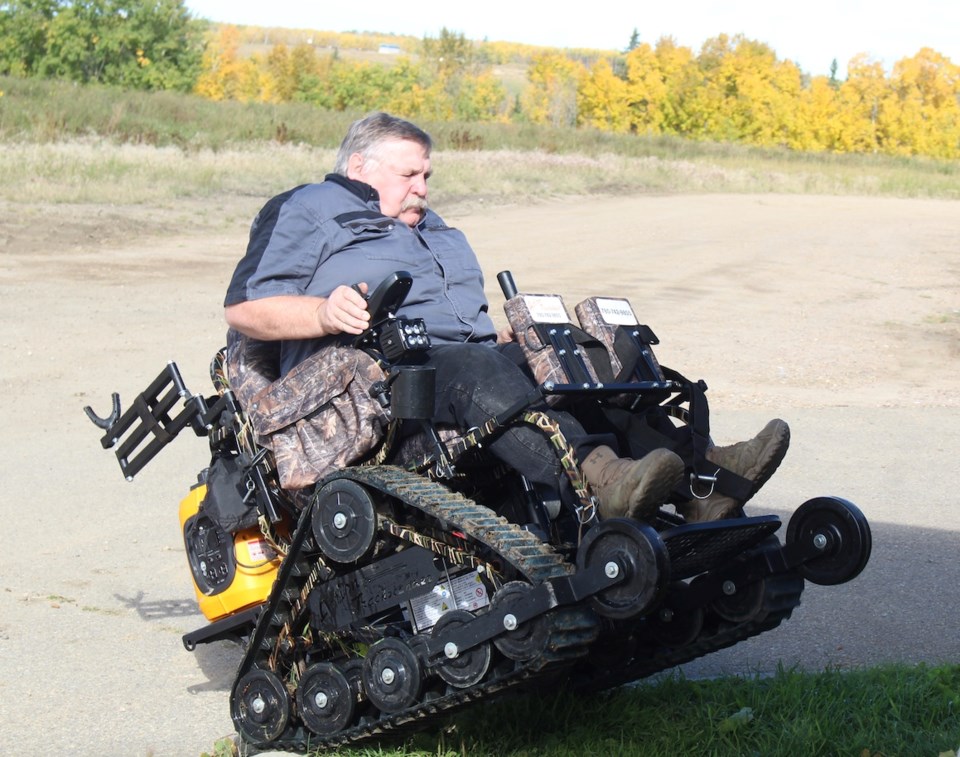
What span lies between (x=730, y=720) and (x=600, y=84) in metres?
67.2

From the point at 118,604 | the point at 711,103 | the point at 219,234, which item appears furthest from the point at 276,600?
the point at 711,103

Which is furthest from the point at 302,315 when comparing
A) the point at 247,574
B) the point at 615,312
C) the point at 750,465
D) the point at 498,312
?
the point at 498,312

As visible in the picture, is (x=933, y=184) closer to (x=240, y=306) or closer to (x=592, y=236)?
(x=592, y=236)

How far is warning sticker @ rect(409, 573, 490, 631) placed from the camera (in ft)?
11.2

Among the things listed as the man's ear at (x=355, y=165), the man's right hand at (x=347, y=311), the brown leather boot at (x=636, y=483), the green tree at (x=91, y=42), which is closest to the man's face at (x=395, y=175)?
the man's ear at (x=355, y=165)

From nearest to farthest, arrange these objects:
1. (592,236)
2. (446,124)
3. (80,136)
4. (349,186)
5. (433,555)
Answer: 1. (433,555)
2. (349,186)
3. (592,236)
4. (80,136)
5. (446,124)

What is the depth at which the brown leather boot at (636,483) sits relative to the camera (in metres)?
3.11

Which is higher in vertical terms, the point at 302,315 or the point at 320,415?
the point at 302,315

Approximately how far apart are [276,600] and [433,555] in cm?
59

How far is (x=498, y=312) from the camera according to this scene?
13.1m

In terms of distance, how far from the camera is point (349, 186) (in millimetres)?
4133

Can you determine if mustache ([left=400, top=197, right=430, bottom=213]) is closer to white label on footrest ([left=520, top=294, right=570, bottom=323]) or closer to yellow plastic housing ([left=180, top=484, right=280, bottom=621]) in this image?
white label on footrest ([left=520, top=294, right=570, bottom=323])

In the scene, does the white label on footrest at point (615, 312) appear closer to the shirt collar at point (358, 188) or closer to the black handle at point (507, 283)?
the black handle at point (507, 283)

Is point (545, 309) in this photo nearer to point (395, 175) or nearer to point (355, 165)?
point (395, 175)
